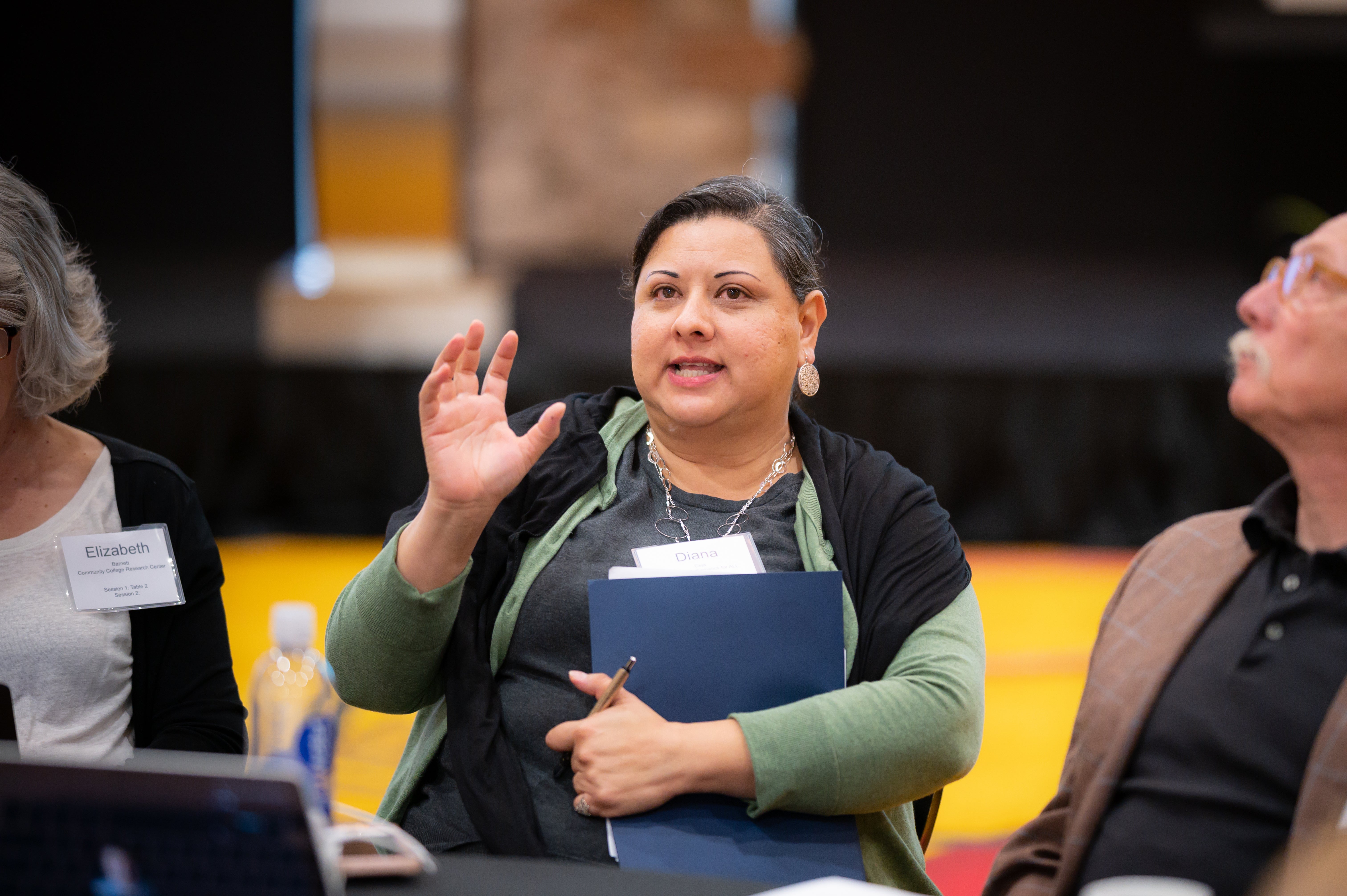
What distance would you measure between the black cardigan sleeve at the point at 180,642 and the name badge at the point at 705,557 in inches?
26.4

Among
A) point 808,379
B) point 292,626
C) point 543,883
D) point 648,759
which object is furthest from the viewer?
point 808,379

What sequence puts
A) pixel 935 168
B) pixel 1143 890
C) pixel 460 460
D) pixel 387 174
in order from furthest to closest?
pixel 387 174
pixel 935 168
pixel 460 460
pixel 1143 890

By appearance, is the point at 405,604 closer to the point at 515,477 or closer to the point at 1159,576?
the point at 515,477

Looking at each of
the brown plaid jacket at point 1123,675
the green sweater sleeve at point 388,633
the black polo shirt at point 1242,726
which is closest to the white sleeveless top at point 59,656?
the green sweater sleeve at point 388,633

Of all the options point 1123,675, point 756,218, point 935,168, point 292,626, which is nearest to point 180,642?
point 292,626

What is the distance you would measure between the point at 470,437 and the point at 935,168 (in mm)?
6206

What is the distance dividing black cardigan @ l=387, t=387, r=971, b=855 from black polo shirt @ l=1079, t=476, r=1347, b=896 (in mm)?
400

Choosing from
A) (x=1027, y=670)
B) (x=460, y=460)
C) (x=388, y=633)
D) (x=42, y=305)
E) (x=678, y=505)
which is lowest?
(x=1027, y=670)

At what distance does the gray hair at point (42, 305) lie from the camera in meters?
1.71

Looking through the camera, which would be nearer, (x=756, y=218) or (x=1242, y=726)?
(x=1242, y=726)

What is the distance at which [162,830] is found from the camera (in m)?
0.81

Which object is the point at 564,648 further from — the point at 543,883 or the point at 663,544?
the point at 543,883

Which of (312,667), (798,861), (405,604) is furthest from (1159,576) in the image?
(312,667)

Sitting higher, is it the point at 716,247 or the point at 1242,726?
the point at 716,247
